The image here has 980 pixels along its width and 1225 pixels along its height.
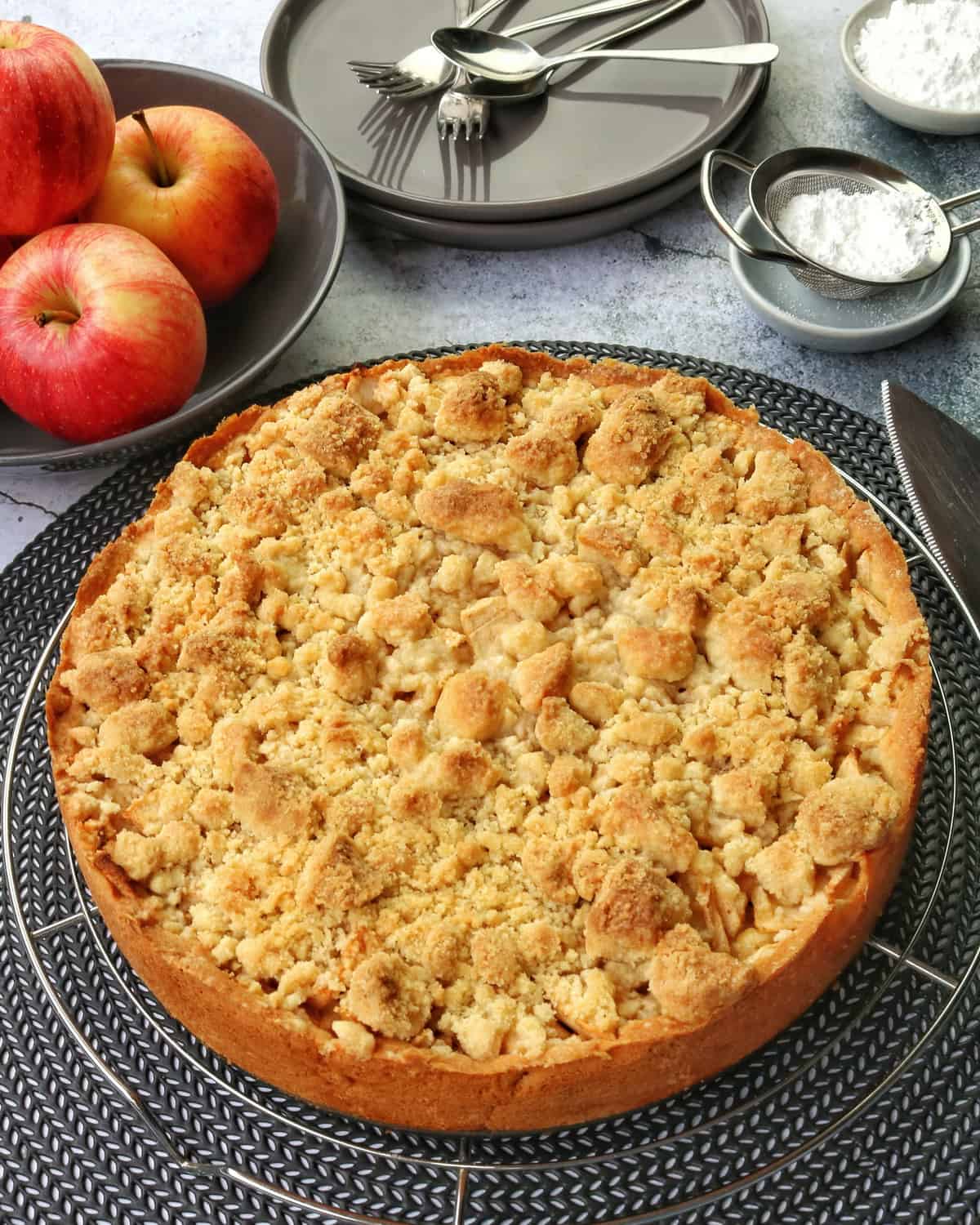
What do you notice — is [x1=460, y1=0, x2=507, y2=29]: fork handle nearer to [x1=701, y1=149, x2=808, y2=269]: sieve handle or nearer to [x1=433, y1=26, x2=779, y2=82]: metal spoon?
[x1=433, y1=26, x2=779, y2=82]: metal spoon

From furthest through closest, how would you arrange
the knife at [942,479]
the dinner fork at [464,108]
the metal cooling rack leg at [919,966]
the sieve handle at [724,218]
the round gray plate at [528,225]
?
the dinner fork at [464,108], the round gray plate at [528,225], the sieve handle at [724,218], the knife at [942,479], the metal cooling rack leg at [919,966]

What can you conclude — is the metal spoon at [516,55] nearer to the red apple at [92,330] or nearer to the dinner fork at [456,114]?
the dinner fork at [456,114]

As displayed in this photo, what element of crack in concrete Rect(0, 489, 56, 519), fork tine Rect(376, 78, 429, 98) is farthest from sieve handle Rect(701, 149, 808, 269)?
crack in concrete Rect(0, 489, 56, 519)

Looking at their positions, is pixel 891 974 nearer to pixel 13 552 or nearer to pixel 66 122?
pixel 13 552

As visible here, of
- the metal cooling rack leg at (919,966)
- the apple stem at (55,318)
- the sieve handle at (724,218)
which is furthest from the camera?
the sieve handle at (724,218)

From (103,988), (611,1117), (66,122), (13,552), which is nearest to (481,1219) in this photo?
(611,1117)

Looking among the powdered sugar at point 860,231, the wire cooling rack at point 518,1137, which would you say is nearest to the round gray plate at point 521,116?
the powdered sugar at point 860,231

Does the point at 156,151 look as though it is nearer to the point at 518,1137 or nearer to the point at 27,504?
the point at 27,504
